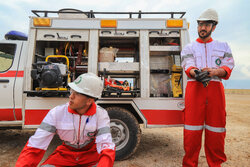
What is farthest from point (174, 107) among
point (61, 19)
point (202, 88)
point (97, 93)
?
point (61, 19)

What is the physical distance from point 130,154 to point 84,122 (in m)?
1.55

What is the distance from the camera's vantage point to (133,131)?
270 cm

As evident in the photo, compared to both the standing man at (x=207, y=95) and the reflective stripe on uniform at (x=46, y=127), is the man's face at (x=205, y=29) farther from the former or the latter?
the reflective stripe on uniform at (x=46, y=127)

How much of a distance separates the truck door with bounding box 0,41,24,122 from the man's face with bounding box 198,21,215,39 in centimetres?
318

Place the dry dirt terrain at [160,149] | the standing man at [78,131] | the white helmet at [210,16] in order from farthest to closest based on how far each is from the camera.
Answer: the dry dirt terrain at [160,149], the white helmet at [210,16], the standing man at [78,131]

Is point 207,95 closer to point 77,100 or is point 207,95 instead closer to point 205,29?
point 205,29

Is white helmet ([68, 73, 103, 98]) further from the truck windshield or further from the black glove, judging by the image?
the truck windshield

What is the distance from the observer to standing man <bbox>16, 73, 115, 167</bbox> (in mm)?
1292

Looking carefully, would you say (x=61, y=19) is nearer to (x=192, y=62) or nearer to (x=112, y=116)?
(x=112, y=116)

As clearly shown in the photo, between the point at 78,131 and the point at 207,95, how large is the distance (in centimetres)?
177

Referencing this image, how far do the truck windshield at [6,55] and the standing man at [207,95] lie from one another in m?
3.22

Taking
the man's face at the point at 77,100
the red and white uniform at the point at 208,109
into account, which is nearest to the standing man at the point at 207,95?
the red and white uniform at the point at 208,109

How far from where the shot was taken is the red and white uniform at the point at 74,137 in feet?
4.28

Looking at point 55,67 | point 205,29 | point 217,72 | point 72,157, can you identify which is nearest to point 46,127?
point 72,157
